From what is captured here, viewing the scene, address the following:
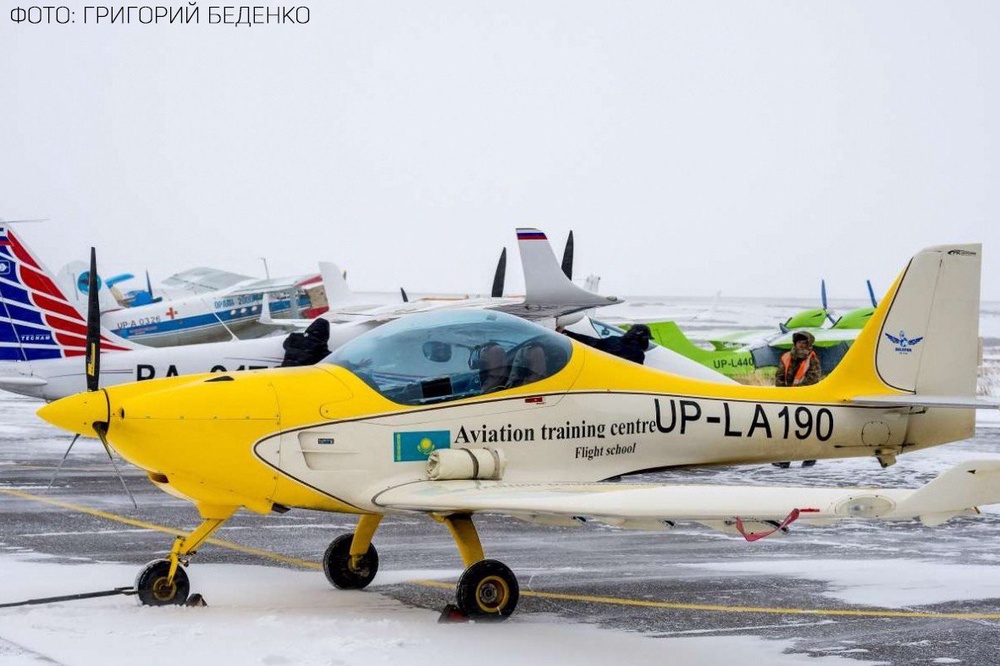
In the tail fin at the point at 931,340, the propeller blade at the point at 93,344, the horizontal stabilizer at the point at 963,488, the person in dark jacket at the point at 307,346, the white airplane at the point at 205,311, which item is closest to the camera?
the horizontal stabilizer at the point at 963,488

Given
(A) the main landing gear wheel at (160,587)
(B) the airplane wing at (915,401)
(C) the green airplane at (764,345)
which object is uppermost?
(B) the airplane wing at (915,401)

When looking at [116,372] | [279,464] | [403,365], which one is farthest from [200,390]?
[116,372]

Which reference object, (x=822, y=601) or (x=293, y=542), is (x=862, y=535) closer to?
(x=822, y=601)

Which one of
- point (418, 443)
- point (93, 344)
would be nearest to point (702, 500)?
point (418, 443)

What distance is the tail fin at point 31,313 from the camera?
1695cm

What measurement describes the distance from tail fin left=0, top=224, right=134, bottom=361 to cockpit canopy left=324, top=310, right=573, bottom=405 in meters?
10.1

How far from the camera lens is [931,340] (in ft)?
31.5

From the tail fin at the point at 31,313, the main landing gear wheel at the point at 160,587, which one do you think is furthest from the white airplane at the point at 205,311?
the main landing gear wheel at the point at 160,587

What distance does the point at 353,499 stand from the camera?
24.8 feet

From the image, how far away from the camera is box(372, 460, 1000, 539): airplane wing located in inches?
232

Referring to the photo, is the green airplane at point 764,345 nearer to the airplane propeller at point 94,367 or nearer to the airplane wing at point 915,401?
the airplane propeller at point 94,367

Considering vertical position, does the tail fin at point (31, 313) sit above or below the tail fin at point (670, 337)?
above

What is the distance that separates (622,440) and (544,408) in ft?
1.93

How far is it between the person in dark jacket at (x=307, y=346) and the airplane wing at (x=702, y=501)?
24.8ft
